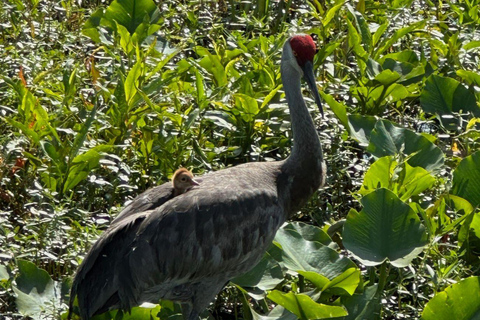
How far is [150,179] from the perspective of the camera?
19.0ft

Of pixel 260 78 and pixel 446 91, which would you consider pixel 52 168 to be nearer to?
pixel 260 78

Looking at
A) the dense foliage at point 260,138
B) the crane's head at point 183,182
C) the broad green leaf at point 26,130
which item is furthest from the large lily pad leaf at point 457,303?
the broad green leaf at point 26,130

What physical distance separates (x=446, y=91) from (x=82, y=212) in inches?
91.1

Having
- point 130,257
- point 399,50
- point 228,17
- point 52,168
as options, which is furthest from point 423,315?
point 228,17

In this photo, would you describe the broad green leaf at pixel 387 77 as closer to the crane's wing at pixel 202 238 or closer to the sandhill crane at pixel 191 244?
the sandhill crane at pixel 191 244

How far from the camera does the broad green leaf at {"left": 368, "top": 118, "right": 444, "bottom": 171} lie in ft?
17.7

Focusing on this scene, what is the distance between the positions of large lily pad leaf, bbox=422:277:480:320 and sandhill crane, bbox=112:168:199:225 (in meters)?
1.24

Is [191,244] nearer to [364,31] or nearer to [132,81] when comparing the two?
[132,81]

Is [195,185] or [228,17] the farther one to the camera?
[228,17]

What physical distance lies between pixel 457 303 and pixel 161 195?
57.8 inches

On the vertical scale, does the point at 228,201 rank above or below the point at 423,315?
above

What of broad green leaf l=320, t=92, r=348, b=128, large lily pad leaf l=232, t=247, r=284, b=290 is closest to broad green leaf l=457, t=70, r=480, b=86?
broad green leaf l=320, t=92, r=348, b=128

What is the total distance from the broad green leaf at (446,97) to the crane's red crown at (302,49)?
1.12 meters

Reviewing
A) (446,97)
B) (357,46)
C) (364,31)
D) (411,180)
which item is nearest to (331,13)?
(364,31)
